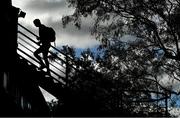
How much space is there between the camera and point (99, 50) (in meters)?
25.9

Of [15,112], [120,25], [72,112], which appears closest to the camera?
[15,112]

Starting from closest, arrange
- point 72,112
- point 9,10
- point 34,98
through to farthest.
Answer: point 72,112
point 9,10
point 34,98

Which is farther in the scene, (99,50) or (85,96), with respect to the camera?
(99,50)

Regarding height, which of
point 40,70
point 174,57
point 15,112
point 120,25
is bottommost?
point 15,112

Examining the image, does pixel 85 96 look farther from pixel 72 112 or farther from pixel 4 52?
pixel 4 52

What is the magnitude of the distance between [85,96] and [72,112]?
2.45 ft

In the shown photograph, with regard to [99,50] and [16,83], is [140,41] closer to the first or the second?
[99,50]

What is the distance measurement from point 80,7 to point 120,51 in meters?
3.04

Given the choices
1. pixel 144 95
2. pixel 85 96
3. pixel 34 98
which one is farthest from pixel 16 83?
pixel 144 95

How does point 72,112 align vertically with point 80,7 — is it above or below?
below

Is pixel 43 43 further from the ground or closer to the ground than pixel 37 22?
closer to the ground

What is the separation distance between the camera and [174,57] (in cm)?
2475

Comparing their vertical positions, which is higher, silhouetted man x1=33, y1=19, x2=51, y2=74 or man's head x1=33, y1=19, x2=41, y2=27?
man's head x1=33, y1=19, x2=41, y2=27

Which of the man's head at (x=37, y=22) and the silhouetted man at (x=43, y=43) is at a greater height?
the man's head at (x=37, y=22)
